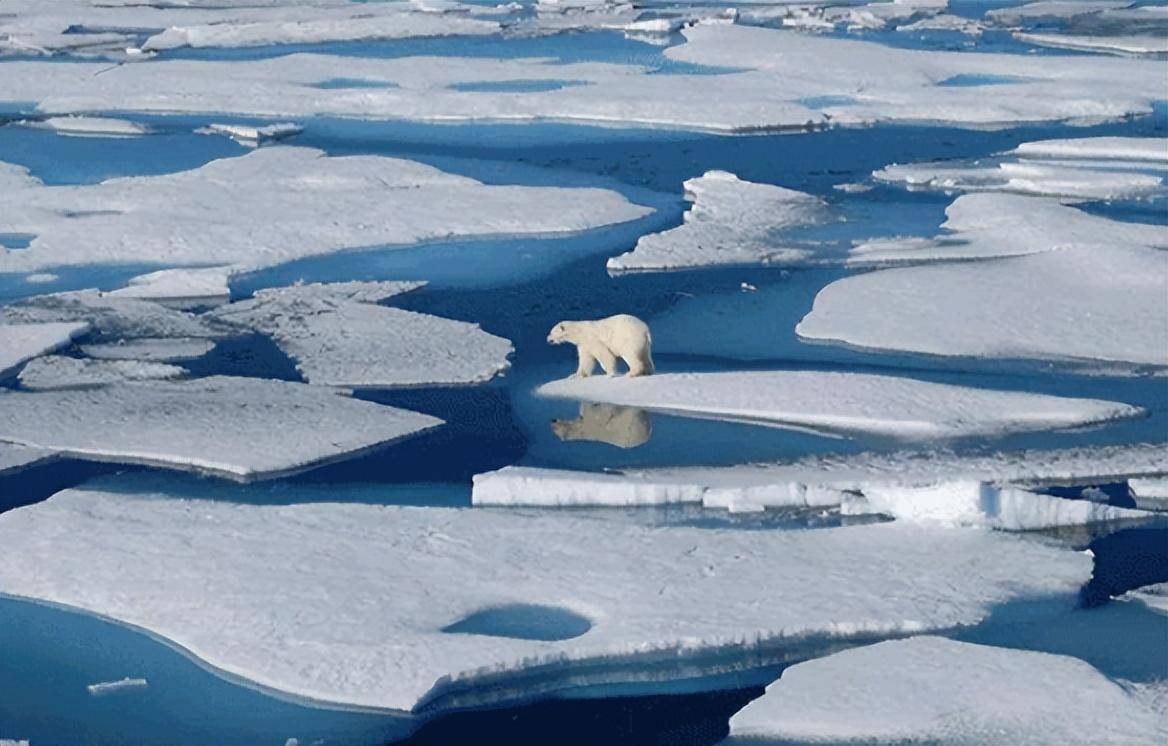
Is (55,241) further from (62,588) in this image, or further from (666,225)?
(62,588)

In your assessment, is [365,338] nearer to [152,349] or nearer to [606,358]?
[152,349]

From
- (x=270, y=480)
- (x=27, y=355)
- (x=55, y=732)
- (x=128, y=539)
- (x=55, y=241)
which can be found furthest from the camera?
(x=55, y=241)

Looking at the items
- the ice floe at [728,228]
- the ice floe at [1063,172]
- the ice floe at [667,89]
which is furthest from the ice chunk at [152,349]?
the ice floe at [667,89]

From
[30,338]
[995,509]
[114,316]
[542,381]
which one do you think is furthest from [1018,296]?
[30,338]

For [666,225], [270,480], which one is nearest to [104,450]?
[270,480]

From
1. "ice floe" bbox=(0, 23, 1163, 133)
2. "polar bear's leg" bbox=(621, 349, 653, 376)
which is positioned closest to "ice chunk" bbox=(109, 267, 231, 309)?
"polar bear's leg" bbox=(621, 349, 653, 376)
